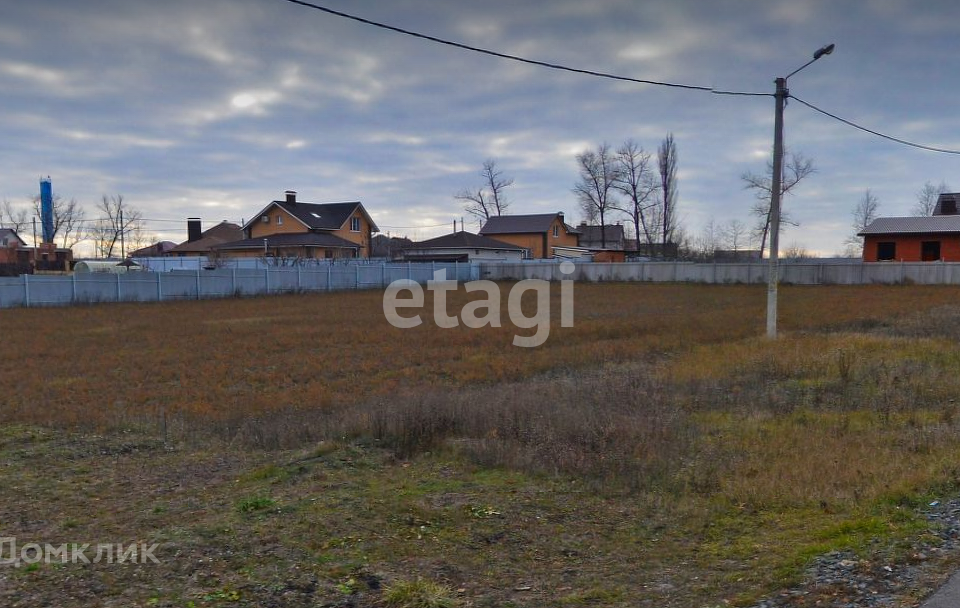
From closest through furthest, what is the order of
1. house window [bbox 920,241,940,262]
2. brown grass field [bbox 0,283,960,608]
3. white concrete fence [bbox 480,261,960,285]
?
1. brown grass field [bbox 0,283,960,608]
2. white concrete fence [bbox 480,261,960,285]
3. house window [bbox 920,241,940,262]

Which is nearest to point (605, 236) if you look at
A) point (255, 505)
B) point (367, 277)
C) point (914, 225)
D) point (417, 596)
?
point (914, 225)

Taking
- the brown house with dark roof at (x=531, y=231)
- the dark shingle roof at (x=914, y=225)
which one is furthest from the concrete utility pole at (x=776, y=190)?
the brown house with dark roof at (x=531, y=231)

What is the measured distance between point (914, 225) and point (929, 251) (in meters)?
2.00

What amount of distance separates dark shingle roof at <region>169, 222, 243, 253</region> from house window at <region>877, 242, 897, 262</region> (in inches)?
2239

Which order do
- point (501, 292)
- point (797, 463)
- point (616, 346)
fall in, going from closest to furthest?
point (797, 463) → point (616, 346) → point (501, 292)

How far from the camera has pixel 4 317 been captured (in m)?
24.5

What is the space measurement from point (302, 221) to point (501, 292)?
78.1 ft

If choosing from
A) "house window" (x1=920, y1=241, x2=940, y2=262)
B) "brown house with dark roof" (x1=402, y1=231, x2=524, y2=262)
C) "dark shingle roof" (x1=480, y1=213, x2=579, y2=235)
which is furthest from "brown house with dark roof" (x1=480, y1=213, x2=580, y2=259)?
"house window" (x1=920, y1=241, x2=940, y2=262)

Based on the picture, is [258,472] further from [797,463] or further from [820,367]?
[820,367]

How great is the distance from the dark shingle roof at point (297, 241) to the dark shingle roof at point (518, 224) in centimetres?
1836

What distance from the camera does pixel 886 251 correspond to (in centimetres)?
4706

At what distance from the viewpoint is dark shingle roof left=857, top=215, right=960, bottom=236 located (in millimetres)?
45031

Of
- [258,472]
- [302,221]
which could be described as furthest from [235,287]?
[258,472]

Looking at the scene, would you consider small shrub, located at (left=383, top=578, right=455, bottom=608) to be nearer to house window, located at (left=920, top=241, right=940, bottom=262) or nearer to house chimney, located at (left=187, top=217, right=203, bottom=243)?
house window, located at (left=920, top=241, right=940, bottom=262)
